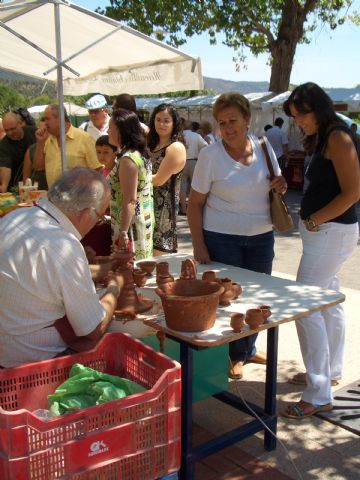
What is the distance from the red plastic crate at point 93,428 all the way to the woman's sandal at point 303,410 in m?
1.29

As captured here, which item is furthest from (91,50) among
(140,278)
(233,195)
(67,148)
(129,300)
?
(129,300)

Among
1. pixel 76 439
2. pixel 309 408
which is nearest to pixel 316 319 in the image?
pixel 309 408

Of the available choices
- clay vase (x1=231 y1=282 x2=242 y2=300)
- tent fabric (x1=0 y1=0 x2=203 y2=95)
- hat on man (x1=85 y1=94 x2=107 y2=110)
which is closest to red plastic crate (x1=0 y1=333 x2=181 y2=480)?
clay vase (x1=231 y1=282 x2=242 y2=300)

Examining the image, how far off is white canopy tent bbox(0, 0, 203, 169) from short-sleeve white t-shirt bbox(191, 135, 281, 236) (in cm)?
183

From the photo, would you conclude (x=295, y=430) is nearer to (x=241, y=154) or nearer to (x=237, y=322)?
(x=237, y=322)

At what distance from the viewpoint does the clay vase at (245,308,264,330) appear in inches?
91.9

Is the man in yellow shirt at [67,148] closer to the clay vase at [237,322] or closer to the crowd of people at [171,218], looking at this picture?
the crowd of people at [171,218]

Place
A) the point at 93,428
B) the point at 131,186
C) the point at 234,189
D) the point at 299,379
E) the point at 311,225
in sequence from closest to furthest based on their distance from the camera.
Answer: the point at 93,428, the point at 311,225, the point at 234,189, the point at 299,379, the point at 131,186

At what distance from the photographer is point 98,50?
549 cm

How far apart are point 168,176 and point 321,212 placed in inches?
62.2

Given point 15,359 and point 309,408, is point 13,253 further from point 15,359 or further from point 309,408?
point 309,408

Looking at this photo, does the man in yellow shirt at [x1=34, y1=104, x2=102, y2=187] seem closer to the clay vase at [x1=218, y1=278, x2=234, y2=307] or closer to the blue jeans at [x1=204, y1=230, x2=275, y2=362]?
the blue jeans at [x1=204, y1=230, x2=275, y2=362]

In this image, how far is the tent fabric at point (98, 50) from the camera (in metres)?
4.71

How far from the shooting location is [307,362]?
312cm
